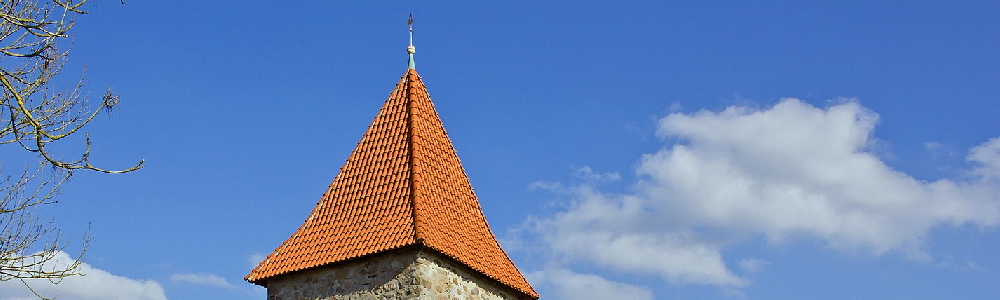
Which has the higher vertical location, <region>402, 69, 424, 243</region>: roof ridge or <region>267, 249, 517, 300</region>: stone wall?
<region>402, 69, 424, 243</region>: roof ridge

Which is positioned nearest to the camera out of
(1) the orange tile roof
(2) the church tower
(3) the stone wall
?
(3) the stone wall

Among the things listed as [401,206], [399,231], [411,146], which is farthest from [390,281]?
[411,146]

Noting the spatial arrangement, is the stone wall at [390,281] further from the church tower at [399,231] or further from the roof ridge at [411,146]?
the roof ridge at [411,146]

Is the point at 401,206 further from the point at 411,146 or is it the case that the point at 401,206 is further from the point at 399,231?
the point at 411,146

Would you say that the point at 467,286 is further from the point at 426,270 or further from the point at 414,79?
the point at 414,79

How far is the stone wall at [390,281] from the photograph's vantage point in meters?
11.2

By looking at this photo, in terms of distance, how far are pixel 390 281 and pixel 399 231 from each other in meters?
0.55

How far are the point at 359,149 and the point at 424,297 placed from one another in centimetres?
278

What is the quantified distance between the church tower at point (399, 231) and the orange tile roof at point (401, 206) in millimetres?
14

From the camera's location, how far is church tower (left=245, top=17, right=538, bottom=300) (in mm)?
11383

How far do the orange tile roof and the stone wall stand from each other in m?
0.11

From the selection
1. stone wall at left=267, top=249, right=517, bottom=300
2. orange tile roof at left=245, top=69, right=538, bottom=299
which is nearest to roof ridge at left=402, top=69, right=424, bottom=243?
orange tile roof at left=245, top=69, right=538, bottom=299

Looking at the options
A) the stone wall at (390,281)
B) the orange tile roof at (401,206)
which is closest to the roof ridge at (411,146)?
the orange tile roof at (401,206)

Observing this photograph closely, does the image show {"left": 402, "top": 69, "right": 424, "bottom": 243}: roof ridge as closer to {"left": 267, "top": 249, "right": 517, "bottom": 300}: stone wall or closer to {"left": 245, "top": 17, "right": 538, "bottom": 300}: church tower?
{"left": 245, "top": 17, "right": 538, "bottom": 300}: church tower
